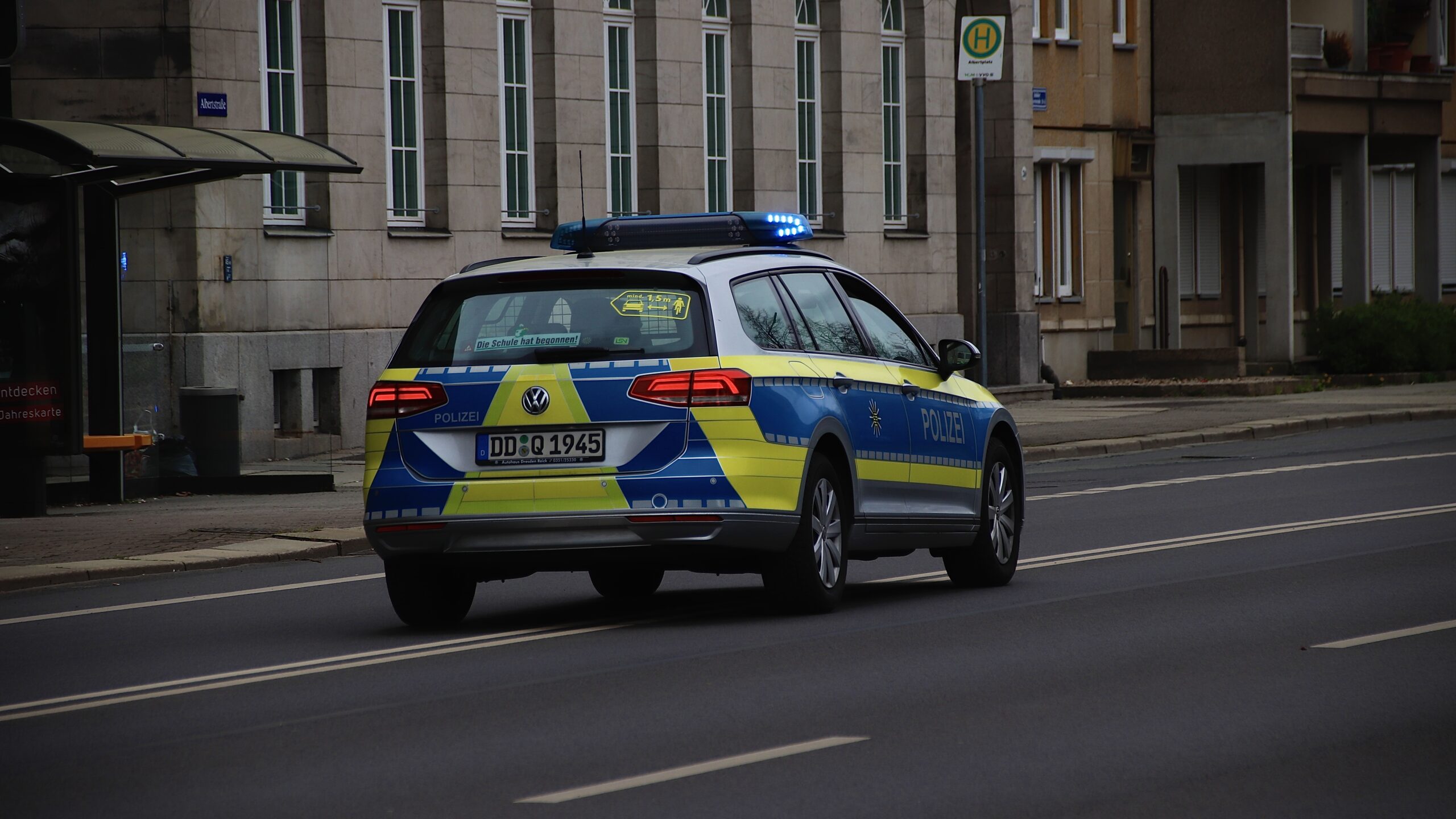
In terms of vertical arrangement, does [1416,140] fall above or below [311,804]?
above

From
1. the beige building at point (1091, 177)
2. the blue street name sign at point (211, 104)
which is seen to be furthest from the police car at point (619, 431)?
the beige building at point (1091, 177)

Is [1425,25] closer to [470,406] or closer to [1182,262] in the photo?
[1182,262]

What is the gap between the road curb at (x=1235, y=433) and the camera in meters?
24.4

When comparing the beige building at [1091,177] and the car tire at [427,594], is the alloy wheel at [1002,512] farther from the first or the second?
the beige building at [1091,177]

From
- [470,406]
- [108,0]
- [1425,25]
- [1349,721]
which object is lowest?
[1349,721]

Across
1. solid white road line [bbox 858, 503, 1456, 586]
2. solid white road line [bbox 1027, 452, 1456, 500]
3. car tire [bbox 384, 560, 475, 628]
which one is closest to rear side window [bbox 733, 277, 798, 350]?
car tire [bbox 384, 560, 475, 628]

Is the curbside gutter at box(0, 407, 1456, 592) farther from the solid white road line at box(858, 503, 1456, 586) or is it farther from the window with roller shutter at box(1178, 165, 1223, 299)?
the window with roller shutter at box(1178, 165, 1223, 299)

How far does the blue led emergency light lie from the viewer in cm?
1148

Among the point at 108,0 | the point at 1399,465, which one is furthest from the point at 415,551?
the point at 108,0

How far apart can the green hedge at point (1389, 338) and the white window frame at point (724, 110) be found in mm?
12176

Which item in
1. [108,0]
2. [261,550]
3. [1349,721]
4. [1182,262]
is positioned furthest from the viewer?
[1182,262]

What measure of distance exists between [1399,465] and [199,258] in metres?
11.9

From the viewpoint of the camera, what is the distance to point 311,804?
21.1 feet

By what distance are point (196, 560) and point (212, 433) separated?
18.8 feet
